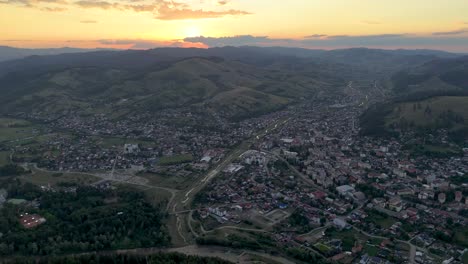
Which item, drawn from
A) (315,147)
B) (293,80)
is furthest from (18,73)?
(315,147)

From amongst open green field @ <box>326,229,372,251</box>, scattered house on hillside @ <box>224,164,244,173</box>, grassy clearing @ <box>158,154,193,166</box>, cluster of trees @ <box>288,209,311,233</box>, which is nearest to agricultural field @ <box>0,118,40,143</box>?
grassy clearing @ <box>158,154,193,166</box>

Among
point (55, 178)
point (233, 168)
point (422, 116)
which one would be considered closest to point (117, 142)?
point (55, 178)

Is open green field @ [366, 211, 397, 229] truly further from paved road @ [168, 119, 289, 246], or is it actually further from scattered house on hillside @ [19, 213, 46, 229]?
scattered house on hillside @ [19, 213, 46, 229]

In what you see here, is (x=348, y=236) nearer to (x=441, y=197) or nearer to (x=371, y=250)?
(x=371, y=250)

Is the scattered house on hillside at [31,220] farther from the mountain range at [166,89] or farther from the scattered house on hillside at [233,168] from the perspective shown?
the mountain range at [166,89]

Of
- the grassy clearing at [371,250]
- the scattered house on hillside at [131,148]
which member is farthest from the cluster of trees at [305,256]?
the scattered house on hillside at [131,148]

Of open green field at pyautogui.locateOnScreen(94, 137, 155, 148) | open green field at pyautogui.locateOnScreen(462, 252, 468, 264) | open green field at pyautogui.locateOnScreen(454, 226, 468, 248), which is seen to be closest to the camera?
open green field at pyautogui.locateOnScreen(462, 252, 468, 264)
